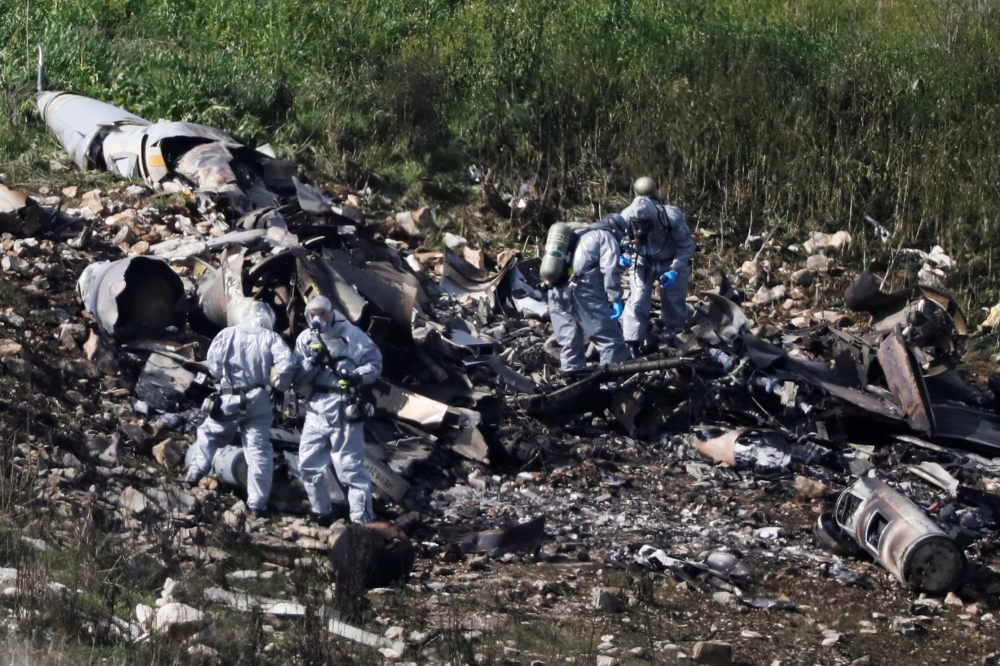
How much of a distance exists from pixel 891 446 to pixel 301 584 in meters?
5.47

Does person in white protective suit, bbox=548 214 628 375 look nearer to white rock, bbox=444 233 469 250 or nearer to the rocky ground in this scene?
the rocky ground

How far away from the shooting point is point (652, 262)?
Result: 1067 cm

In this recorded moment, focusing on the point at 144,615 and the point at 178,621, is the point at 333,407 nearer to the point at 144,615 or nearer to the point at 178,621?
the point at 144,615

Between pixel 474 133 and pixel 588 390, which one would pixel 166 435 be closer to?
pixel 588 390

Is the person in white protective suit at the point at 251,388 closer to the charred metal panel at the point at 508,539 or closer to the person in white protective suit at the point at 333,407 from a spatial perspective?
the person in white protective suit at the point at 333,407

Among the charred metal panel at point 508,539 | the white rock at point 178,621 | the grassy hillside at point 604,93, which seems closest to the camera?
the white rock at point 178,621

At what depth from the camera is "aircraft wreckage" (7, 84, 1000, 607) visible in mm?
8688

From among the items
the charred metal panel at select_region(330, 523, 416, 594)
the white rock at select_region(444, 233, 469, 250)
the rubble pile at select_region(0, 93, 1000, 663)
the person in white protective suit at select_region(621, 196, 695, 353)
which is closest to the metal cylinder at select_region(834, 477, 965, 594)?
the rubble pile at select_region(0, 93, 1000, 663)

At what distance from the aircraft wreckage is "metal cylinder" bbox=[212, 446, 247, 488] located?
13 millimetres

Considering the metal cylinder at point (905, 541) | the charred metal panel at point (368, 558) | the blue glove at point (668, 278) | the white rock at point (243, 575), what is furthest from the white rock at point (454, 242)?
the white rock at point (243, 575)

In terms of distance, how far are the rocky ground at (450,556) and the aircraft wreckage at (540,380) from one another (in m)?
0.12

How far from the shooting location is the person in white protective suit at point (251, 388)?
7.36 meters

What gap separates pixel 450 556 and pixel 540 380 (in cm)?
339

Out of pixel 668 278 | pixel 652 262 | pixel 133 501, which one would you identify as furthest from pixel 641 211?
pixel 133 501
